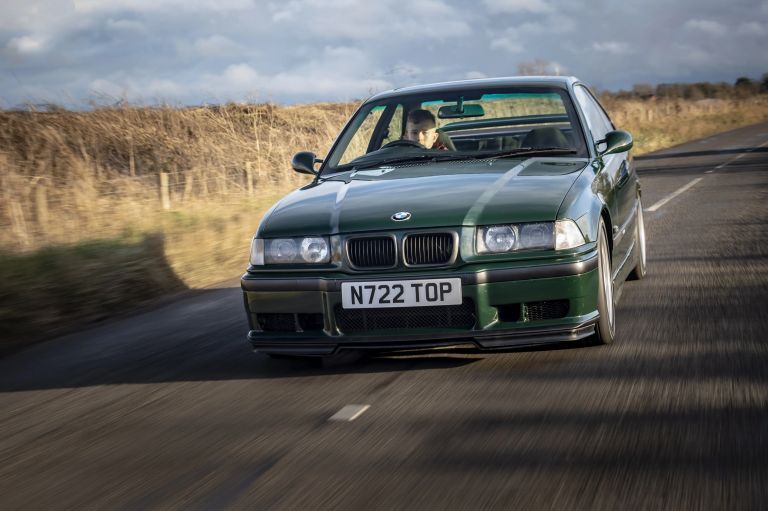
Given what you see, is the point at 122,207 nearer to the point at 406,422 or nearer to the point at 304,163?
the point at 304,163

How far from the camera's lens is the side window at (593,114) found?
257 inches

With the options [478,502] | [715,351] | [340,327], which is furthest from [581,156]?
[478,502]

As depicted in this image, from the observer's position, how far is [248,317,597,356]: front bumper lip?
4.66m

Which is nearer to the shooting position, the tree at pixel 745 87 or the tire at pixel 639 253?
the tire at pixel 639 253

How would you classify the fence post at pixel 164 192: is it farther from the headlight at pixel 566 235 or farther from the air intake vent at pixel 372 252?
the headlight at pixel 566 235

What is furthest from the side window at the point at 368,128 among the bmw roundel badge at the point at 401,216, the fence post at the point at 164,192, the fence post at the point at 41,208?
the fence post at the point at 164,192

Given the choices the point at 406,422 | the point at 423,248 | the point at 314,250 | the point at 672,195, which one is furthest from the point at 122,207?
the point at 406,422

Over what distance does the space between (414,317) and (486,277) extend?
1.28ft

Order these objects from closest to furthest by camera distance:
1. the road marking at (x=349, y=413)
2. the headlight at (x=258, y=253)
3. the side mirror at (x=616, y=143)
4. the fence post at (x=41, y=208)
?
the road marking at (x=349, y=413) < the headlight at (x=258, y=253) < the side mirror at (x=616, y=143) < the fence post at (x=41, y=208)

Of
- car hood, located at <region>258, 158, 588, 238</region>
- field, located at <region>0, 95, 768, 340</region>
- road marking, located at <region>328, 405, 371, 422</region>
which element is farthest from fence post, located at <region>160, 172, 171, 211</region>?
road marking, located at <region>328, 405, 371, 422</region>

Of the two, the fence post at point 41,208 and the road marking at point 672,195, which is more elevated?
the fence post at point 41,208

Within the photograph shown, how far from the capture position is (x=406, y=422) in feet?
13.2

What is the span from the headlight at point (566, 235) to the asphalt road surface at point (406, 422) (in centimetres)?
60

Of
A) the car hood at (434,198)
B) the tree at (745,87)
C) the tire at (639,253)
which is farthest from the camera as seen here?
the tree at (745,87)
